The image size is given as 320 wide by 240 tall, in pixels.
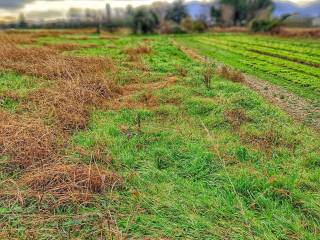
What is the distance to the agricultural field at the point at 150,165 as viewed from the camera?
4.02 meters

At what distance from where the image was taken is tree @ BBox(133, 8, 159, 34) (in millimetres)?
52188

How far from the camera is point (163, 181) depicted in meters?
5.05

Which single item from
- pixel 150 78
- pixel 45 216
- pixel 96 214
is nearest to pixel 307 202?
pixel 96 214

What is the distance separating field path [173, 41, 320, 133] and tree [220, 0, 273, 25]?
64994 millimetres

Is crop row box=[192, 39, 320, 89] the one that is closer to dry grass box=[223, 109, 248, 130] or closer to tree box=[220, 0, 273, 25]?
dry grass box=[223, 109, 248, 130]

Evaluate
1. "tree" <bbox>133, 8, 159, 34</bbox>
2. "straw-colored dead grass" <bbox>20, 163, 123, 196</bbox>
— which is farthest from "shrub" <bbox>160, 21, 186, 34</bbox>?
"straw-colored dead grass" <bbox>20, 163, 123, 196</bbox>

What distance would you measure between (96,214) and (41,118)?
12.6 ft

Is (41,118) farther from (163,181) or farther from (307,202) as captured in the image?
(307,202)

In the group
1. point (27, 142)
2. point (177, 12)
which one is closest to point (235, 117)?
point (27, 142)

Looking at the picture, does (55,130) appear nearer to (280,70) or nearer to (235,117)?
(235,117)

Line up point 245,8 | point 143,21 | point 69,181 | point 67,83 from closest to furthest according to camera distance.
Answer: point 69,181 < point 67,83 < point 143,21 < point 245,8

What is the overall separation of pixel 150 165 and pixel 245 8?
74966 millimetres

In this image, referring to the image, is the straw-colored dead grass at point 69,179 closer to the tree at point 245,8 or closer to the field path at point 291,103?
the field path at point 291,103

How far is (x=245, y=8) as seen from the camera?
241 feet
